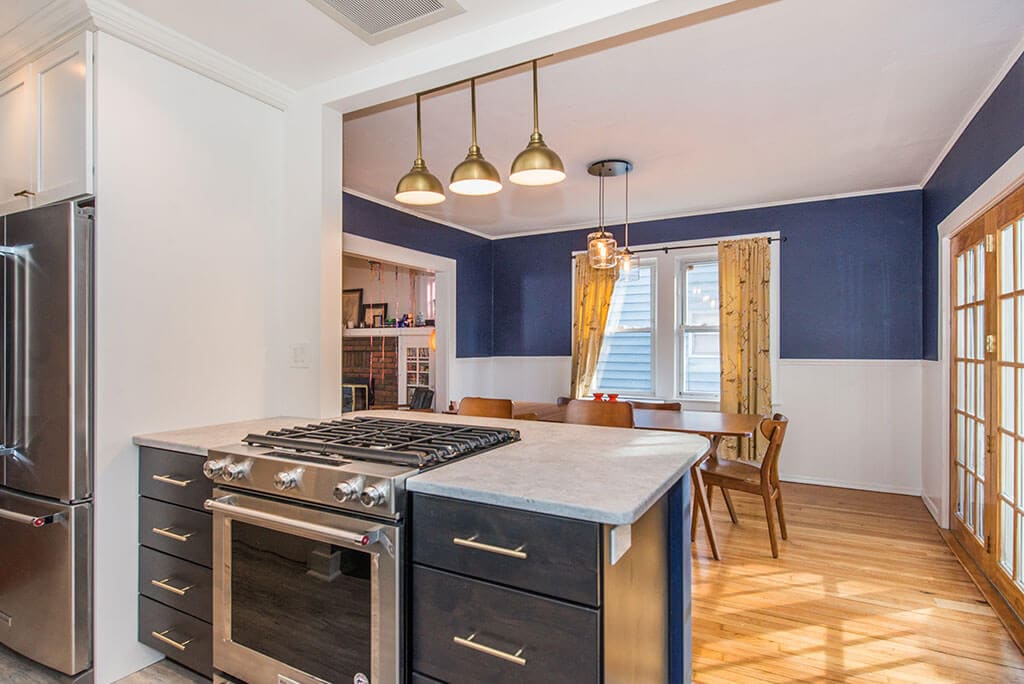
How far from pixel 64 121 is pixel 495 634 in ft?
7.69

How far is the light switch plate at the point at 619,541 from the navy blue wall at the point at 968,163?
244 cm

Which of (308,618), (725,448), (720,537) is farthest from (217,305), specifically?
(725,448)

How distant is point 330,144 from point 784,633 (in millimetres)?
2986

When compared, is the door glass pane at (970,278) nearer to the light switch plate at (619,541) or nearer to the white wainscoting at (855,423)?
the white wainscoting at (855,423)

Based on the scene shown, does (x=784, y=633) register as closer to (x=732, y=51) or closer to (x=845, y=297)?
(x=732, y=51)

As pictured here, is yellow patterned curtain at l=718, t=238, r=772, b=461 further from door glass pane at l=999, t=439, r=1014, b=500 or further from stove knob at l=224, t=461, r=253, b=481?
stove knob at l=224, t=461, r=253, b=481

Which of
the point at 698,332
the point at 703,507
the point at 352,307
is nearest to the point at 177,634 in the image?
the point at 703,507

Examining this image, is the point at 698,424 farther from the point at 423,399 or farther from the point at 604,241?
the point at 423,399

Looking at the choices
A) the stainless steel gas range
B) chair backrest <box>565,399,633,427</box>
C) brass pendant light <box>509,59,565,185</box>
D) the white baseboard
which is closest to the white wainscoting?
the white baseboard

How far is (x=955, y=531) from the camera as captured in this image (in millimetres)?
3463

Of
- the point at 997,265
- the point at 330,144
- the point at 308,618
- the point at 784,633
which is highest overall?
the point at 330,144

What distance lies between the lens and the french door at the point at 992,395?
2.45 metres

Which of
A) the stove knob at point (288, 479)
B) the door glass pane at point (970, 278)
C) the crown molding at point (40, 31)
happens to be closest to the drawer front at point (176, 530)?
the stove knob at point (288, 479)

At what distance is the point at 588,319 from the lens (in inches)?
224
